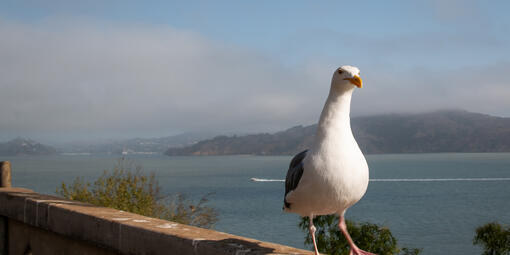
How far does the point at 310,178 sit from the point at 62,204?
3.06m

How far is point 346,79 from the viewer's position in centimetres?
254

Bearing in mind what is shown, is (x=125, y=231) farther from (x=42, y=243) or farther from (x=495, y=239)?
(x=495, y=239)

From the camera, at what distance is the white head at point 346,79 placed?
250cm

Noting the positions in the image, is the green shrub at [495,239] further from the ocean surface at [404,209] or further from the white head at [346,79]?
the white head at [346,79]

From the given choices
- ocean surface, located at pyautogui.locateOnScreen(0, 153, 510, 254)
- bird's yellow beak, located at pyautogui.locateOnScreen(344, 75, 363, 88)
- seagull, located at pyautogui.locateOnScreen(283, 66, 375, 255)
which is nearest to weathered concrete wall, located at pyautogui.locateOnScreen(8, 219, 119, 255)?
seagull, located at pyautogui.locateOnScreen(283, 66, 375, 255)

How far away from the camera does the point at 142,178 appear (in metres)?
8.52

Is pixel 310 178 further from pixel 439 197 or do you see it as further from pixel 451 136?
pixel 451 136

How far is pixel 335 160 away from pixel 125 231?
6.54ft

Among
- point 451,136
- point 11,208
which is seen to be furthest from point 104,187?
point 451,136

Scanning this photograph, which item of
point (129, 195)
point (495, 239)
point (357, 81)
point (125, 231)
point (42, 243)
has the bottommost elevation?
point (495, 239)

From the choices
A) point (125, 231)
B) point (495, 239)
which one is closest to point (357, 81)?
point (125, 231)

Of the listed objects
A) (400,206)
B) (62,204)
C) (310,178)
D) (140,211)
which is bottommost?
(400,206)

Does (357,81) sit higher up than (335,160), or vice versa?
(357,81)

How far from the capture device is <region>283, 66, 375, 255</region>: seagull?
8.38 feet
